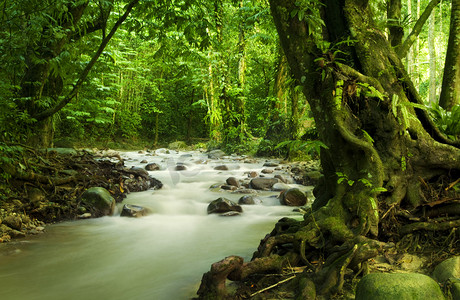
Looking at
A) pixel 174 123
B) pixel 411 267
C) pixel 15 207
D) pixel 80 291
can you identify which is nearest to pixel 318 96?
pixel 411 267

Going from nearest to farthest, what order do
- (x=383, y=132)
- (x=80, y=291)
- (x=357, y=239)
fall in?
(x=357, y=239) < (x=383, y=132) < (x=80, y=291)

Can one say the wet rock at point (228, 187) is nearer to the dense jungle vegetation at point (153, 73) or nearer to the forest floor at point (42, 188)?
the dense jungle vegetation at point (153, 73)

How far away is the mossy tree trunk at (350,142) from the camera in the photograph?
2.36 meters

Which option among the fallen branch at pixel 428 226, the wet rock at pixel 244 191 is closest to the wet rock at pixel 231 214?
the wet rock at pixel 244 191

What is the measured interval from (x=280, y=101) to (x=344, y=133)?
32.1 feet

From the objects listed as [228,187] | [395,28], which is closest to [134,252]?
[228,187]

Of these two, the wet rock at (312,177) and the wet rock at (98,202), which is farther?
the wet rock at (312,177)

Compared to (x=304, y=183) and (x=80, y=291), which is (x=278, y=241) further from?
(x=304, y=183)

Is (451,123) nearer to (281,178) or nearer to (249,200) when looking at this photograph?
(249,200)

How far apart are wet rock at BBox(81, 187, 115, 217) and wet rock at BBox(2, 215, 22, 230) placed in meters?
1.17

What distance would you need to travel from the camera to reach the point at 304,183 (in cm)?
782

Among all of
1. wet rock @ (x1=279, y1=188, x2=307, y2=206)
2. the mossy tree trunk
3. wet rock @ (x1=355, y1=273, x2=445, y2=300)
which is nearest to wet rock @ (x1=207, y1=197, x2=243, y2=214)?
wet rock @ (x1=279, y1=188, x2=307, y2=206)

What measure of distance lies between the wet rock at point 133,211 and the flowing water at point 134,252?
0.42 feet

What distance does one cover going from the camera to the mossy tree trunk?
2355mm
